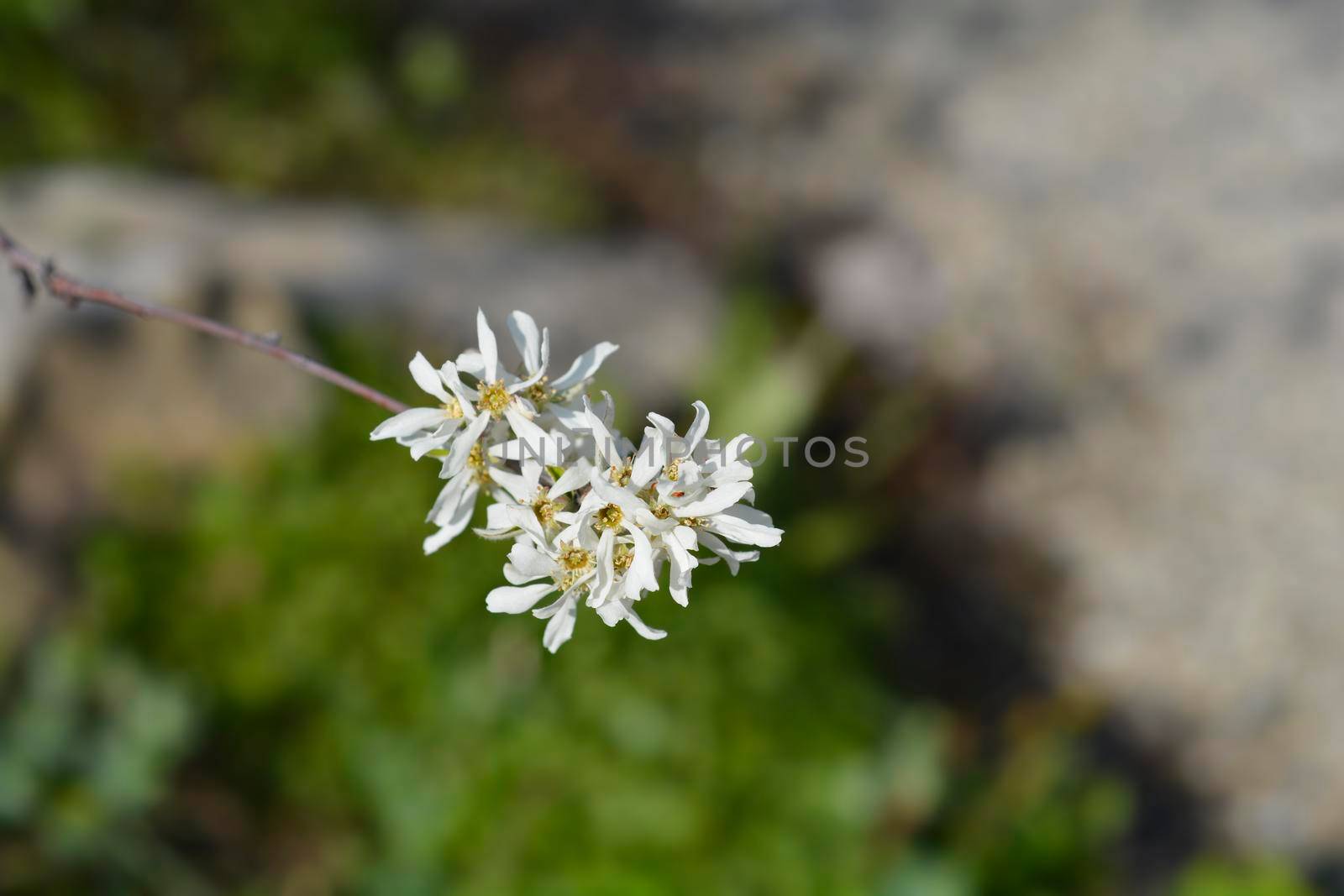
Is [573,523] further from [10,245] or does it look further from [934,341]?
[934,341]

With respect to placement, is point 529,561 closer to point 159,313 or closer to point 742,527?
point 742,527

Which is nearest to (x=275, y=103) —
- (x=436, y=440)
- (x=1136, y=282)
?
(x=1136, y=282)

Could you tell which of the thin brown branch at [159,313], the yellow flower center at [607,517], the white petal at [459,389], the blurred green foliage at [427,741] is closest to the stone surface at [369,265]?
the blurred green foliage at [427,741]

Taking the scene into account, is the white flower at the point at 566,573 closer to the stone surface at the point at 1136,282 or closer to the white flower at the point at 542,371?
the white flower at the point at 542,371

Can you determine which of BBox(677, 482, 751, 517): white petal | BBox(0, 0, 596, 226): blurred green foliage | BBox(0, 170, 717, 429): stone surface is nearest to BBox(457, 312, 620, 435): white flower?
BBox(677, 482, 751, 517): white petal

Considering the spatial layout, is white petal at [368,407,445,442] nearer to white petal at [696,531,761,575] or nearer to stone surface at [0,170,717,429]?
white petal at [696,531,761,575]

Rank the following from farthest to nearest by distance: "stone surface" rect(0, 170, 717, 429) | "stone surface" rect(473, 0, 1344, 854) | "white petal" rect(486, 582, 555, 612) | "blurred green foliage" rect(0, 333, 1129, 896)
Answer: "stone surface" rect(473, 0, 1344, 854), "stone surface" rect(0, 170, 717, 429), "blurred green foliage" rect(0, 333, 1129, 896), "white petal" rect(486, 582, 555, 612)
